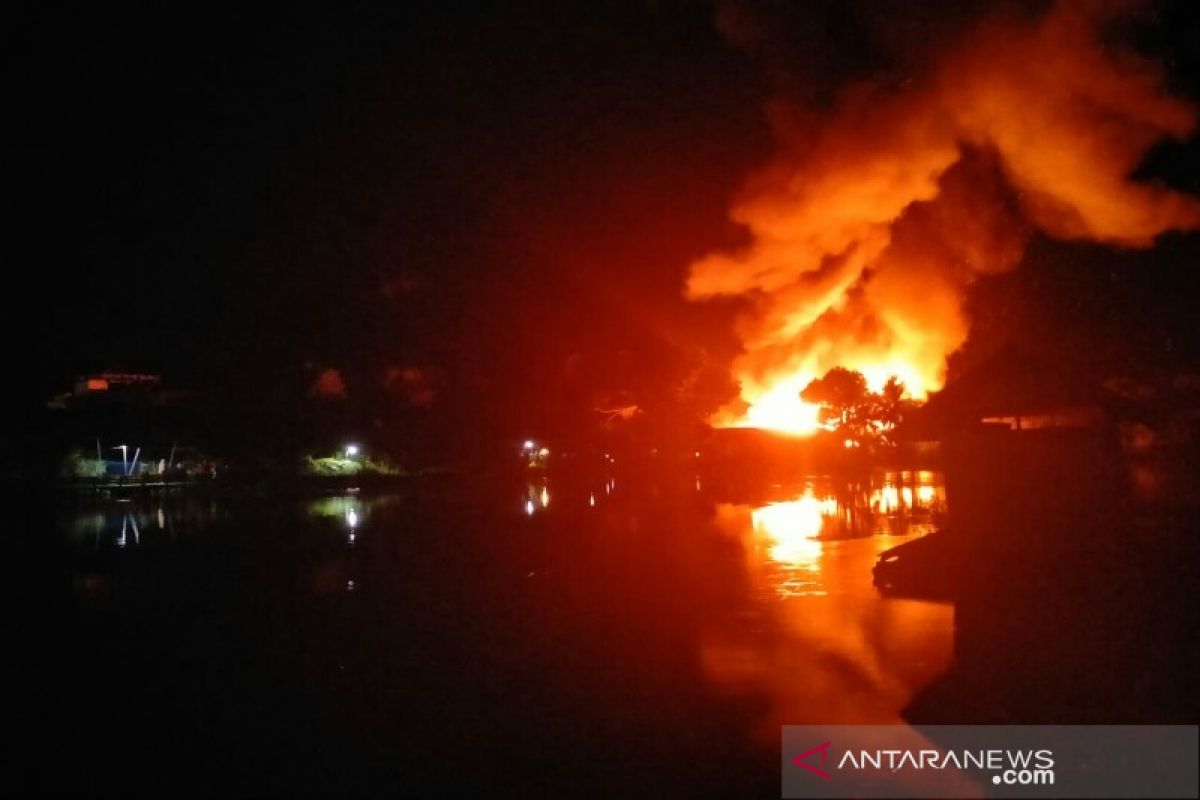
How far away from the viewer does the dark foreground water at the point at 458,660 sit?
6129 millimetres

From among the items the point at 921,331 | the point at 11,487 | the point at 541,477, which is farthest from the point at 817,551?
the point at 11,487

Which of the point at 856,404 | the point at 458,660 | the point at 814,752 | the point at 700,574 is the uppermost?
the point at 856,404

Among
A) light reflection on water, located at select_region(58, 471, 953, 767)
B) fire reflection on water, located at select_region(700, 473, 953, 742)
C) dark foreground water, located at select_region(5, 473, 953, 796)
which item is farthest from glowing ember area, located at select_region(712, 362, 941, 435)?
fire reflection on water, located at select_region(700, 473, 953, 742)

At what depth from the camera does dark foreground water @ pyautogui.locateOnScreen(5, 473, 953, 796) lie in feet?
20.1

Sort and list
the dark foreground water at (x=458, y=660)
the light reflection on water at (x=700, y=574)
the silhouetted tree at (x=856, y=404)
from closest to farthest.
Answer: the dark foreground water at (x=458, y=660) < the light reflection on water at (x=700, y=574) < the silhouetted tree at (x=856, y=404)

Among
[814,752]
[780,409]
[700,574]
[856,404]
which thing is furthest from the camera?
[780,409]

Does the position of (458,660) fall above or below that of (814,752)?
above

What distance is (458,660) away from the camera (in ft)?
28.6

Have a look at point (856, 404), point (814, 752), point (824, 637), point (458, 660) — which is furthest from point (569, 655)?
point (856, 404)

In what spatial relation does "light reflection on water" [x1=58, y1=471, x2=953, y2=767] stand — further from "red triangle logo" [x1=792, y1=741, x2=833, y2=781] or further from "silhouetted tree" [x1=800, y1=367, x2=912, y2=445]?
"silhouetted tree" [x1=800, y1=367, x2=912, y2=445]

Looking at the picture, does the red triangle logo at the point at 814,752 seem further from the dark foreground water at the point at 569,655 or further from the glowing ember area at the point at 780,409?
the glowing ember area at the point at 780,409

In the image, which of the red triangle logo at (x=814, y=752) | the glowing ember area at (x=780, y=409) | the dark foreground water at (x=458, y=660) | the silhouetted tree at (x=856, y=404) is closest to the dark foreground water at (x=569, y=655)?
the dark foreground water at (x=458, y=660)

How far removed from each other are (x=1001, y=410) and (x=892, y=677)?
35.6 ft

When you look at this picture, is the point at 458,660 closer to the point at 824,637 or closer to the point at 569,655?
the point at 569,655
